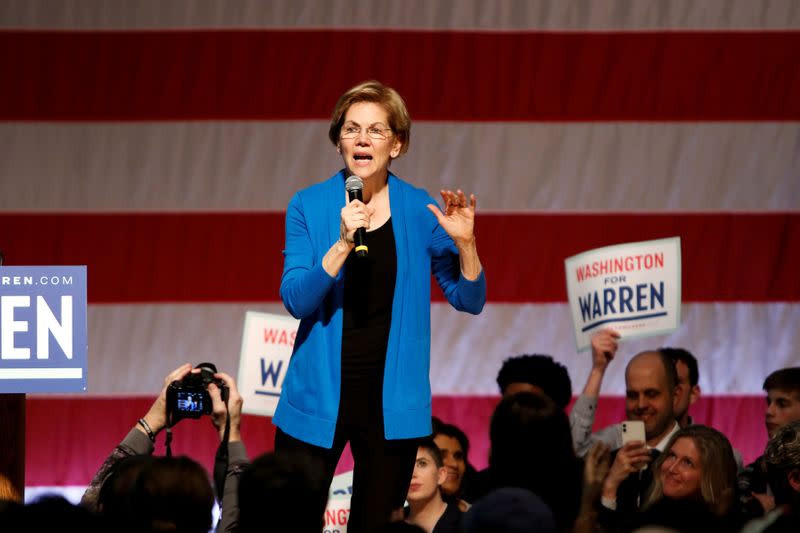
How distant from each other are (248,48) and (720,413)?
2.18m

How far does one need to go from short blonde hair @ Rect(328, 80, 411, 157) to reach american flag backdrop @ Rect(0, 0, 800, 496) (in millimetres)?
2129

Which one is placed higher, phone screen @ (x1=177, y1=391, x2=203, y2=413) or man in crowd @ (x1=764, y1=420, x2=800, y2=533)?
phone screen @ (x1=177, y1=391, x2=203, y2=413)

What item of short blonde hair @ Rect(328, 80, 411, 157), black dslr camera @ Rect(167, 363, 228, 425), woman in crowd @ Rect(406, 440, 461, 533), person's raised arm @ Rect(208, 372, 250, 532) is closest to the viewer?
person's raised arm @ Rect(208, 372, 250, 532)

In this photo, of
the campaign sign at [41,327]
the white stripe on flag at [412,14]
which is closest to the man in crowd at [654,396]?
the white stripe on flag at [412,14]

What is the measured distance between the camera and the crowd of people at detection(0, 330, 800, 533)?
2.13 meters

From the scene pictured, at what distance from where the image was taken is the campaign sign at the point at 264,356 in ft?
14.4

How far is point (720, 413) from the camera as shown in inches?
196

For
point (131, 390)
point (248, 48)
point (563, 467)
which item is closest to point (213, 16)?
point (248, 48)

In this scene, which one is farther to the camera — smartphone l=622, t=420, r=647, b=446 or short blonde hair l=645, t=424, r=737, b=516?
smartphone l=622, t=420, r=647, b=446

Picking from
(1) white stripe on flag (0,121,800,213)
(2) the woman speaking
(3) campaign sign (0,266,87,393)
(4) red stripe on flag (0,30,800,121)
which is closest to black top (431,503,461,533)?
(2) the woman speaking

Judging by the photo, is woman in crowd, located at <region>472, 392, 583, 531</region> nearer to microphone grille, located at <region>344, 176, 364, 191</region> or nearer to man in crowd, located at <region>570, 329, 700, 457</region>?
microphone grille, located at <region>344, 176, 364, 191</region>

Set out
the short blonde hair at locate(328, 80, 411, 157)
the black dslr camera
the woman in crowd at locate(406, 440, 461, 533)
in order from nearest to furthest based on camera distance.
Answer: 1. the short blonde hair at locate(328, 80, 411, 157)
2. the black dslr camera
3. the woman in crowd at locate(406, 440, 461, 533)

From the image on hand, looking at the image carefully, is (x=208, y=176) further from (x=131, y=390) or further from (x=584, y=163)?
(x=584, y=163)

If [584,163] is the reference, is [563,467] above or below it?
below
